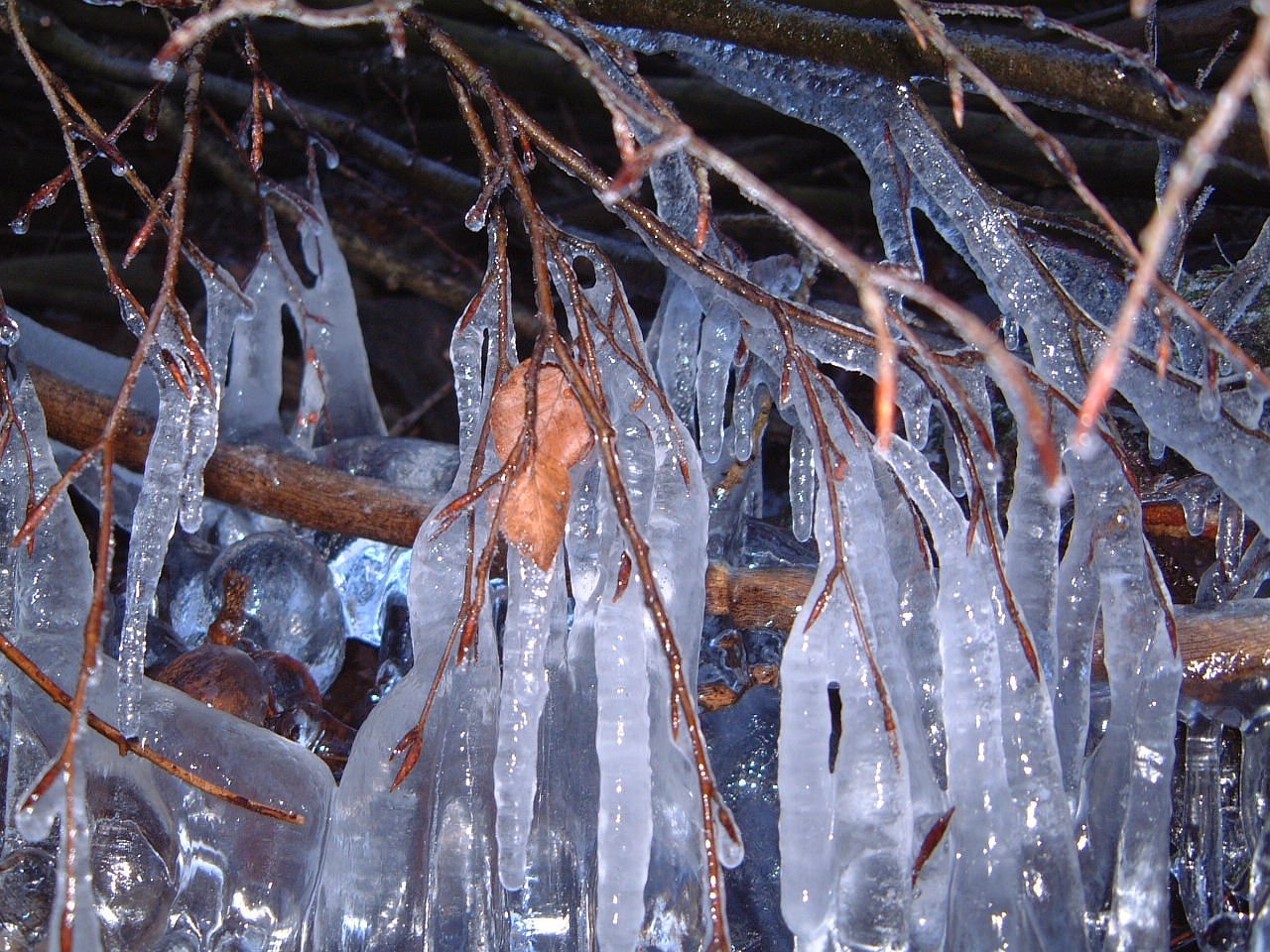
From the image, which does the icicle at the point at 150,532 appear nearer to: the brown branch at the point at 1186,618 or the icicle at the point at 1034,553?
the brown branch at the point at 1186,618

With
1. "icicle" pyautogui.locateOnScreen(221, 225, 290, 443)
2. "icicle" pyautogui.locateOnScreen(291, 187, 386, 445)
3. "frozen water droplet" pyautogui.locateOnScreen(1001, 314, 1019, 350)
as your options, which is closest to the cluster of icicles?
"frozen water droplet" pyautogui.locateOnScreen(1001, 314, 1019, 350)

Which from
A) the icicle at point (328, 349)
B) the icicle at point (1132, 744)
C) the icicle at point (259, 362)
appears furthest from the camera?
the icicle at point (328, 349)

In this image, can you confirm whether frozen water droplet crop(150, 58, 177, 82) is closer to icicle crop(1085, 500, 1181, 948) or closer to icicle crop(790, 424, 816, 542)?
icicle crop(790, 424, 816, 542)

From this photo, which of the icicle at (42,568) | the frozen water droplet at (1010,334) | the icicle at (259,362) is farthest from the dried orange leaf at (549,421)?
the icicle at (259,362)

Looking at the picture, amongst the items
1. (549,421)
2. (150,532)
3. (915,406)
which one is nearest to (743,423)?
(915,406)

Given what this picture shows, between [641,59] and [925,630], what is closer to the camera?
[925,630]

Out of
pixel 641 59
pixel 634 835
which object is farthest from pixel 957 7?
pixel 641 59

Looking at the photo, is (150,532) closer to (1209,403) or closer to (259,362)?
(259,362)

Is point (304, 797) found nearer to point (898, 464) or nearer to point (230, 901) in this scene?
point (230, 901)
